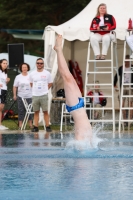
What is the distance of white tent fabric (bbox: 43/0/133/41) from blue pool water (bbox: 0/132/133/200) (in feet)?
23.0

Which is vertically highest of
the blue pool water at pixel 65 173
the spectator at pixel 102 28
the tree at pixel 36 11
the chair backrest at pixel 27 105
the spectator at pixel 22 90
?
the tree at pixel 36 11

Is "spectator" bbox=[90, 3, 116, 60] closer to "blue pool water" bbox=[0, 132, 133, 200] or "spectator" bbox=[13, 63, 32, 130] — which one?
"spectator" bbox=[13, 63, 32, 130]

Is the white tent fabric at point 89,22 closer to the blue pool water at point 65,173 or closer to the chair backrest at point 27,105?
the chair backrest at point 27,105

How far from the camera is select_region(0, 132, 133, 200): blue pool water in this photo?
6.11m

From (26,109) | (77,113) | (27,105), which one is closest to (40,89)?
(26,109)

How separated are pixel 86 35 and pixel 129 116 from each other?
8.41ft

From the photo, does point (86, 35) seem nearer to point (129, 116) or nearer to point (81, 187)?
point (129, 116)

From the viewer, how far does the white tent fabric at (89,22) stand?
59.6 ft

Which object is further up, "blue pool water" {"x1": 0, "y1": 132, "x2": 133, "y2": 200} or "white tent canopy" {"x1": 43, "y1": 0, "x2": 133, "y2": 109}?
"white tent canopy" {"x1": 43, "y1": 0, "x2": 133, "y2": 109}

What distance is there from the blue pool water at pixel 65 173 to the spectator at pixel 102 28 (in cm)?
604

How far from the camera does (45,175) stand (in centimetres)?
736

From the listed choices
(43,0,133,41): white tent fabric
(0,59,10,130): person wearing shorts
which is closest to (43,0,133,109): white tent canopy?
(43,0,133,41): white tent fabric

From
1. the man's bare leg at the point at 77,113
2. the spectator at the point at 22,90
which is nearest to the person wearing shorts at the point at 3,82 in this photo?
the spectator at the point at 22,90

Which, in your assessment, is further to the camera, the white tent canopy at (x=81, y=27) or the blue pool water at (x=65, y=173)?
the white tent canopy at (x=81, y=27)
